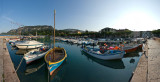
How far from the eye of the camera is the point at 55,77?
890cm

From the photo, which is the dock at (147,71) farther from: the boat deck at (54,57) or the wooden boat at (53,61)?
the boat deck at (54,57)

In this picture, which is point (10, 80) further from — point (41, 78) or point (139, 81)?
point (139, 81)

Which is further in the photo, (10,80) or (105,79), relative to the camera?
(105,79)

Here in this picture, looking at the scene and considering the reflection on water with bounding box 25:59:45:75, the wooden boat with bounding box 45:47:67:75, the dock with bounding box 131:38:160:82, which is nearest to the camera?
the dock with bounding box 131:38:160:82

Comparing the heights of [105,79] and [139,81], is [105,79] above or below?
below

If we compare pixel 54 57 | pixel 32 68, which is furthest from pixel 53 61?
pixel 32 68

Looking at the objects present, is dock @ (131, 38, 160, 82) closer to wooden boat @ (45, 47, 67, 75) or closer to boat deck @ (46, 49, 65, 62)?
wooden boat @ (45, 47, 67, 75)

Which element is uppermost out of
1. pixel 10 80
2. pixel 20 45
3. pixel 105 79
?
pixel 20 45

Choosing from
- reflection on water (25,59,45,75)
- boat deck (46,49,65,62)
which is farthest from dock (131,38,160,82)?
reflection on water (25,59,45,75)

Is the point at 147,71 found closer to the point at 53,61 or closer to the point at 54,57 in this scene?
the point at 53,61

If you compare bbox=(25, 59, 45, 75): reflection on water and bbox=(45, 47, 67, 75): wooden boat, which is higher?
bbox=(45, 47, 67, 75): wooden boat

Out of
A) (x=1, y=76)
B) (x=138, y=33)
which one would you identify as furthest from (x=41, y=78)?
(x=138, y=33)

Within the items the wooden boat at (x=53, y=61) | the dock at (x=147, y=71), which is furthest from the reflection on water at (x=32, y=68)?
the dock at (x=147, y=71)

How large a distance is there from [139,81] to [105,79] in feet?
11.4
